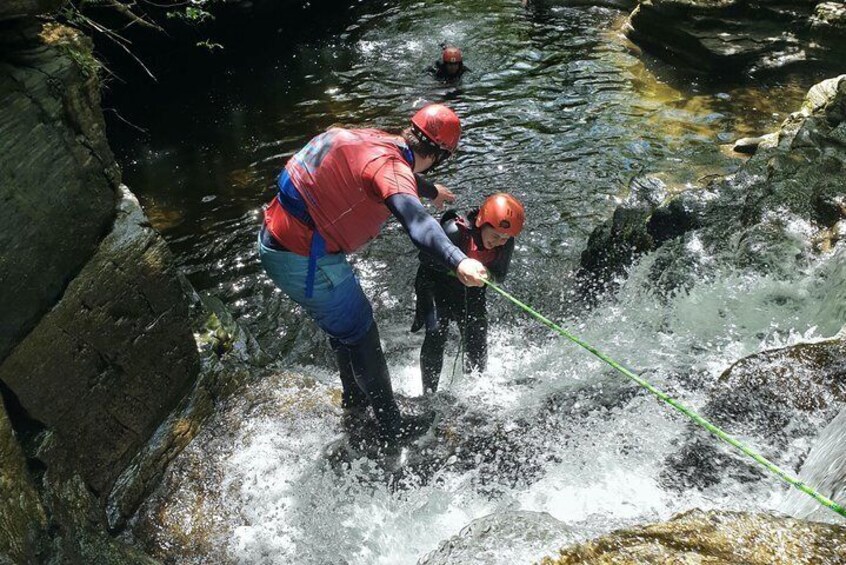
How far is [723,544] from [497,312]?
383 centimetres

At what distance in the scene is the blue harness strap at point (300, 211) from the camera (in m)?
3.28

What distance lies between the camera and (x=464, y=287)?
4.24 metres

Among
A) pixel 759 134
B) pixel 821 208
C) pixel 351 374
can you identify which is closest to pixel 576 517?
pixel 351 374

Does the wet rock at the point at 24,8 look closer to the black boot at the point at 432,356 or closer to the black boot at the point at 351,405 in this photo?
the black boot at the point at 351,405

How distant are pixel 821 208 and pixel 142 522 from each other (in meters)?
6.40

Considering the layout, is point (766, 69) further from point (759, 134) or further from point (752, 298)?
point (752, 298)

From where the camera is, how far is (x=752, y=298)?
17.4 feet

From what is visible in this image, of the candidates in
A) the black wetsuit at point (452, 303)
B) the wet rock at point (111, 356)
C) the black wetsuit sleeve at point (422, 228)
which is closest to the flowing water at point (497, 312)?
the black wetsuit at point (452, 303)

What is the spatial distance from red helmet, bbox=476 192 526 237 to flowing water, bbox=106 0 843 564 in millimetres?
1513

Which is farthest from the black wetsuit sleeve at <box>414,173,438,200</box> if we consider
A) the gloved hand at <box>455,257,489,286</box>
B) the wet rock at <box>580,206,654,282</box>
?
the wet rock at <box>580,206,654,282</box>

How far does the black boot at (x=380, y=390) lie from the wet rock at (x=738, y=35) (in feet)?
29.4

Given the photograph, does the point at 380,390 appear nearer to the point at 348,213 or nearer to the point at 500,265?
the point at 500,265

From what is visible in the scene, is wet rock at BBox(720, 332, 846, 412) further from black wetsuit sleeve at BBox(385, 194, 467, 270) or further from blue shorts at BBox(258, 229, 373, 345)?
blue shorts at BBox(258, 229, 373, 345)

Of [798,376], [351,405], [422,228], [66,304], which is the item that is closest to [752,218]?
[798,376]
